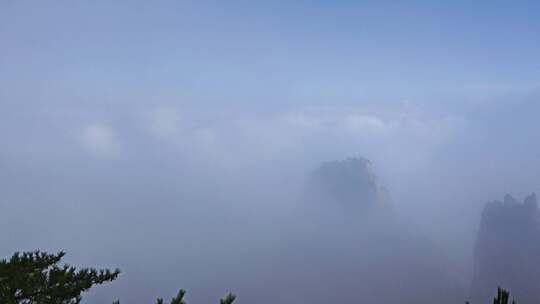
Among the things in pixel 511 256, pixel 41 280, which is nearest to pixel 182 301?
pixel 41 280

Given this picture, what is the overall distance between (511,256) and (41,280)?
20885 cm

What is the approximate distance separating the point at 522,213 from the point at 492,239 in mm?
26619

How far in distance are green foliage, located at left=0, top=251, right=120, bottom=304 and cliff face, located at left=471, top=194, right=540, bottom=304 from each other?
181479 millimetres

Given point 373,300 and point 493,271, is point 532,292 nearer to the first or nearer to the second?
point 493,271

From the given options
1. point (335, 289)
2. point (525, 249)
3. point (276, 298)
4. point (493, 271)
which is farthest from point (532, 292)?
point (276, 298)

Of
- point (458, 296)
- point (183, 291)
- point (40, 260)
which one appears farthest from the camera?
point (458, 296)

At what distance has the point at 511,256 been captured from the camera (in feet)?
566

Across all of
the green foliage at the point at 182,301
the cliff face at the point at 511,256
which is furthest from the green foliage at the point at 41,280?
the cliff face at the point at 511,256

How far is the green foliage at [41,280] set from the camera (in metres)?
14.5

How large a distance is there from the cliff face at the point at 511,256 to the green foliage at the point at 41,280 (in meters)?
181

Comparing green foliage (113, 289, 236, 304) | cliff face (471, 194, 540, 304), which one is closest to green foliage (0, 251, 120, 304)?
green foliage (113, 289, 236, 304)

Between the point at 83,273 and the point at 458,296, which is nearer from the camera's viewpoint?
the point at 83,273

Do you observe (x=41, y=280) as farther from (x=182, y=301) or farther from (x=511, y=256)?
(x=511, y=256)

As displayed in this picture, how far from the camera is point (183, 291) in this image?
1184 cm
